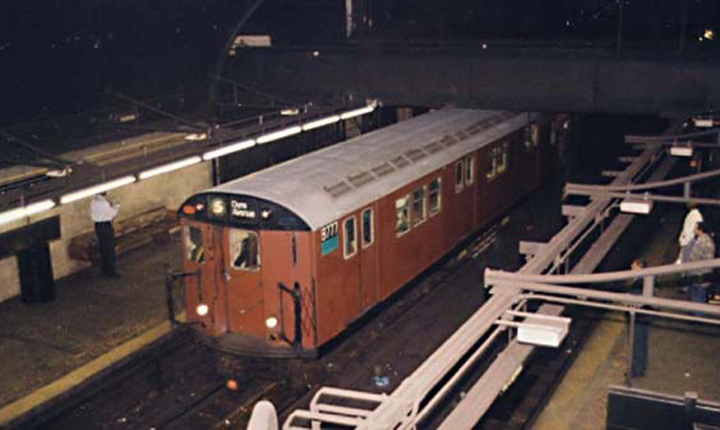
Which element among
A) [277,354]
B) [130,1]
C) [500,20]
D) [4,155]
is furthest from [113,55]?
[500,20]

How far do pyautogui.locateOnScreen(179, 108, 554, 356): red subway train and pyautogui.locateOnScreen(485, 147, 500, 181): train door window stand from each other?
288cm

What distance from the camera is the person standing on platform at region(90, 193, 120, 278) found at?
16.6m

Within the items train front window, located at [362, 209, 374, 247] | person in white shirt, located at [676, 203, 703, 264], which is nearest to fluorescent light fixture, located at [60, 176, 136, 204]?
train front window, located at [362, 209, 374, 247]

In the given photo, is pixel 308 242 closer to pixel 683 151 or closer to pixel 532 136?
pixel 683 151

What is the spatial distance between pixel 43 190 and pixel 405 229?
6.18m

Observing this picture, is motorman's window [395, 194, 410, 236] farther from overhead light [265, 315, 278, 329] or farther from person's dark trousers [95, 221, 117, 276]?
person's dark trousers [95, 221, 117, 276]

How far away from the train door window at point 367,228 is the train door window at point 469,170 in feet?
13.6

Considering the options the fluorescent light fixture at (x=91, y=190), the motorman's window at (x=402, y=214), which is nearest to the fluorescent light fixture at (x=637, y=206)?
the motorman's window at (x=402, y=214)

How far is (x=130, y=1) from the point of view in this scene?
16609 mm

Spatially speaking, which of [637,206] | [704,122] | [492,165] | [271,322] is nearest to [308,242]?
[271,322]

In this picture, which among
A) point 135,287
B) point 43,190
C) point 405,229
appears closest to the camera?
point 43,190

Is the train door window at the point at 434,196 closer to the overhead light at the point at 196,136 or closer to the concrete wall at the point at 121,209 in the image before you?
the overhead light at the point at 196,136

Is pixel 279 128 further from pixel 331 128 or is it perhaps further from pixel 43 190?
pixel 331 128

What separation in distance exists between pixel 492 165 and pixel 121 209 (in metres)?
8.59
